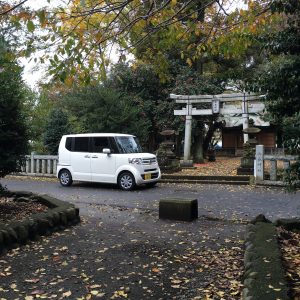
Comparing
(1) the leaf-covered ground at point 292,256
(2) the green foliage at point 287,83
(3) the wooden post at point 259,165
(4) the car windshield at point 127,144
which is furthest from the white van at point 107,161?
(2) the green foliage at point 287,83

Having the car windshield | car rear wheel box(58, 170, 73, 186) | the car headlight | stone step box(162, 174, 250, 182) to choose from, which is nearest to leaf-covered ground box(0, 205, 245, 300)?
the car headlight

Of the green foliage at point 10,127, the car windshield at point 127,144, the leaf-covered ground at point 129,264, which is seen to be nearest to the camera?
the leaf-covered ground at point 129,264

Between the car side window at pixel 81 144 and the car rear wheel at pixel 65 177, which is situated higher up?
the car side window at pixel 81 144

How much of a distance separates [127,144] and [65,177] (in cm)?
285

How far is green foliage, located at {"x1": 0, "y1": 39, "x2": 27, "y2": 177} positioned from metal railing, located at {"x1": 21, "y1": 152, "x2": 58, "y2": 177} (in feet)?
30.9

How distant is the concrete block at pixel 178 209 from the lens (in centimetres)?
772

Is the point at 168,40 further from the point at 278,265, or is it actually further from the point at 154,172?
the point at 154,172

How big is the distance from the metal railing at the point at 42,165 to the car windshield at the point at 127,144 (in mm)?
5002

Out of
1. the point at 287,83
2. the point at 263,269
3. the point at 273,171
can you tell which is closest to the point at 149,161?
the point at 273,171

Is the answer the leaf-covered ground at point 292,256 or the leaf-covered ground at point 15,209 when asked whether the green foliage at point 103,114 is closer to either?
the leaf-covered ground at point 15,209

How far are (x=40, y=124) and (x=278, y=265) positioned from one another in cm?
1919

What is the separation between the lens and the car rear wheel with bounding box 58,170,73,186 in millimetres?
13789

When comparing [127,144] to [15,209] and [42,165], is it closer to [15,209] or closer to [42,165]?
[42,165]

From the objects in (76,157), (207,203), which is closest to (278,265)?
(207,203)
